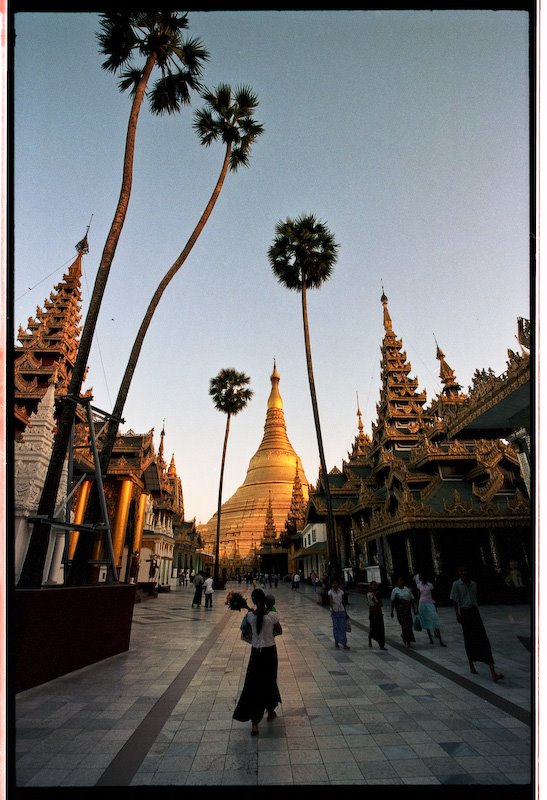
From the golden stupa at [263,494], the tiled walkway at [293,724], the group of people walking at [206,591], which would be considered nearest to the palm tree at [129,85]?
the tiled walkway at [293,724]

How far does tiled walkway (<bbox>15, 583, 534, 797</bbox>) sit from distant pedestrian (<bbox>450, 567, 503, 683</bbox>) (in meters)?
0.29

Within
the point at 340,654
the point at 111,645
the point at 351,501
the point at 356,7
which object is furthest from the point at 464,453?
the point at 356,7


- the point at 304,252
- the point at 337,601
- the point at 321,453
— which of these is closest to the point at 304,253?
the point at 304,252

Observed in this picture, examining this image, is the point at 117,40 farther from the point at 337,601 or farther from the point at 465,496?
the point at 465,496

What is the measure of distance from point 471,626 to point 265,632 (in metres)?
4.18

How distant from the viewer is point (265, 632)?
5.49 metres

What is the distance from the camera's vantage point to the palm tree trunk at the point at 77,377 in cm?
786

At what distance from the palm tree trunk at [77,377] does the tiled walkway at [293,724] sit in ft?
6.74

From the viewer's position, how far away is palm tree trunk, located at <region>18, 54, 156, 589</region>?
Result: 310 inches

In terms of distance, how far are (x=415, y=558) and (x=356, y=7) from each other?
20.9m

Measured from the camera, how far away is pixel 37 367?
20969mm

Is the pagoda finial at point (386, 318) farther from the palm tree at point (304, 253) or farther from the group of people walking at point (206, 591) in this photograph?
the group of people walking at point (206, 591)

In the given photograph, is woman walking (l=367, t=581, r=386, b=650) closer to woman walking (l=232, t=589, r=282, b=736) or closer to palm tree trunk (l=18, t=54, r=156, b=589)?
woman walking (l=232, t=589, r=282, b=736)
